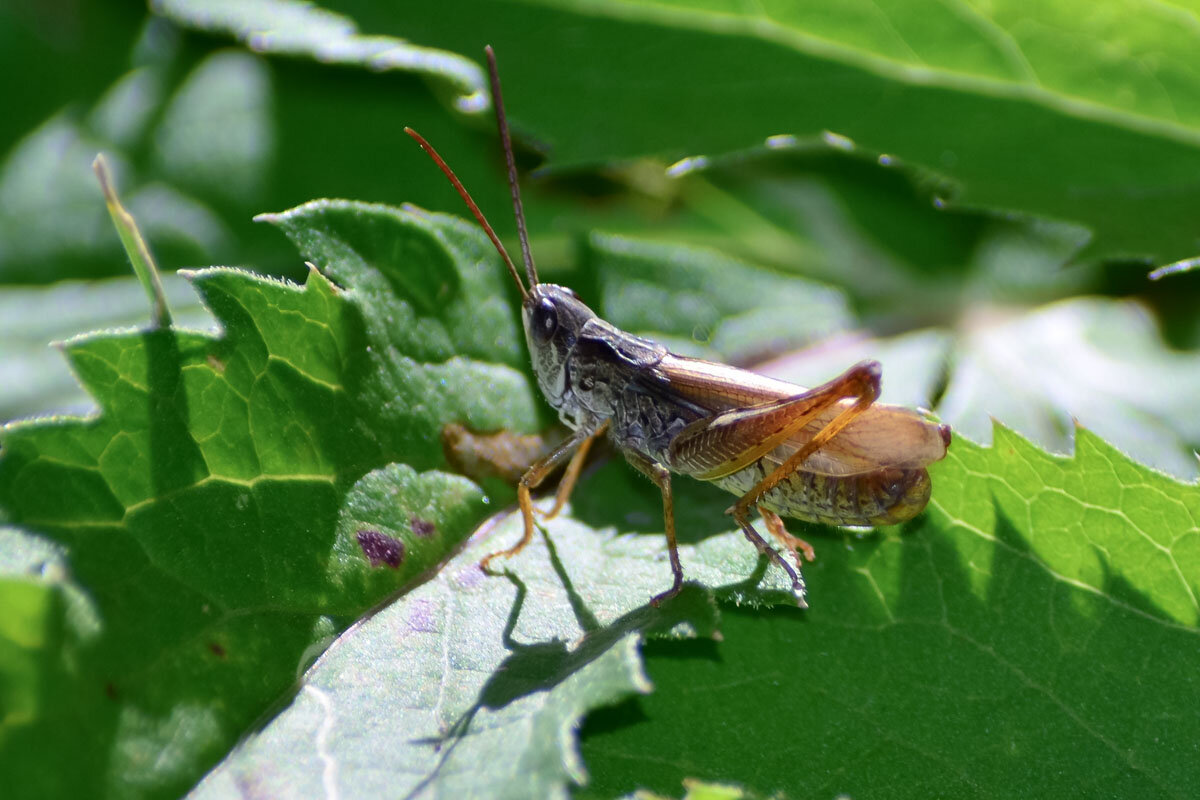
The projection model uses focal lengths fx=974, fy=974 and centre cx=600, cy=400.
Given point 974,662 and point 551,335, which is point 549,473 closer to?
point 551,335

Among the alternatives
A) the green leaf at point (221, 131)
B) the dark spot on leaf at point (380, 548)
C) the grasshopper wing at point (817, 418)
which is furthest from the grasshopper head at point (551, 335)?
the green leaf at point (221, 131)

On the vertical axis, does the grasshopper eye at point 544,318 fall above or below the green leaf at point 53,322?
above

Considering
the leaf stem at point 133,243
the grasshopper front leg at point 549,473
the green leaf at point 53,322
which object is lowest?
the green leaf at point 53,322

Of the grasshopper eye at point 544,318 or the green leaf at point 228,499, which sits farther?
the grasshopper eye at point 544,318

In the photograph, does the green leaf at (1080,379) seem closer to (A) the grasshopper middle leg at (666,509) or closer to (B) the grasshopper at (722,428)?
(B) the grasshopper at (722,428)

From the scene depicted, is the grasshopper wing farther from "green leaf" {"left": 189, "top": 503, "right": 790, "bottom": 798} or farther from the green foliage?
"green leaf" {"left": 189, "top": 503, "right": 790, "bottom": 798}

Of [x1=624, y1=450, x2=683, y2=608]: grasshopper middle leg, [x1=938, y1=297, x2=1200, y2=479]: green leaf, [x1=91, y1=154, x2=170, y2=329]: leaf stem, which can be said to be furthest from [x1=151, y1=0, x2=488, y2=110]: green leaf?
[x1=938, y1=297, x2=1200, y2=479]: green leaf

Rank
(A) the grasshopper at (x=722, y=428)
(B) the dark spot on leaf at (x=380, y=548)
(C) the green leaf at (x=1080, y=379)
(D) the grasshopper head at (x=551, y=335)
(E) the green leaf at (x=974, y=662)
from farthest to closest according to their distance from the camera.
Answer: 1. (C) the green leaf at (x=1080, y=379)
2. (D) the grasshopper head at (x=551, y=335)
3. (A) the grasshopper at (x=722, y=428)
4. (B) the dark spot on leaf at (x=380, y=548)
5. (E) the green leaf at (x=974, y=662)

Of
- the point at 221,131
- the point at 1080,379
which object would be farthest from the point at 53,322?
the point at 1080,379
